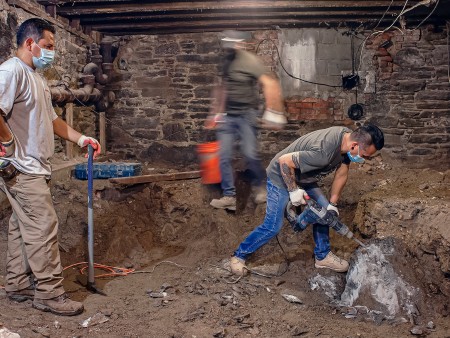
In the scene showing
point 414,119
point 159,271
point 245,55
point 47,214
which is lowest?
point 159,271

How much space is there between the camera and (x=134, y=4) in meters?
6.25

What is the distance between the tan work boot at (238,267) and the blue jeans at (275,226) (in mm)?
38

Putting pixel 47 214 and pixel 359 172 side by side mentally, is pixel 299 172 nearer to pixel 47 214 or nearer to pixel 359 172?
pixel 47 214

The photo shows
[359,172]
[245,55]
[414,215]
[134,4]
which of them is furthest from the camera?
[359,172]

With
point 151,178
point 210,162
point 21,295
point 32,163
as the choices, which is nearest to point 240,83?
point 210,162

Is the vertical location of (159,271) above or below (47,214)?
below

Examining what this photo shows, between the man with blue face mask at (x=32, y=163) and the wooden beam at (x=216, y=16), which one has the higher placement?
the wooden beam at (x=216, y=16)

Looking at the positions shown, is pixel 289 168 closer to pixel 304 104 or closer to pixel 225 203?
pixel 225 203

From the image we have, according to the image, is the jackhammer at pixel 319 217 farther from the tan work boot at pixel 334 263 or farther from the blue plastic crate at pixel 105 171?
the blue plastic crate at pixel 105 171

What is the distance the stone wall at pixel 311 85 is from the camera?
7.41 metres

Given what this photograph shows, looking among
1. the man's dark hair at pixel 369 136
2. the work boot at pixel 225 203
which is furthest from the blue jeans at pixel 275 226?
the work boot at pixel 225 203

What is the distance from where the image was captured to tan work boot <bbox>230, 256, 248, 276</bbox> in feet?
12.9

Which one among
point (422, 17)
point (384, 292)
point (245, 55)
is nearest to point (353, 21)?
point (422, 17)

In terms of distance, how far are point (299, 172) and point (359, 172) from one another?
11.6 ft
